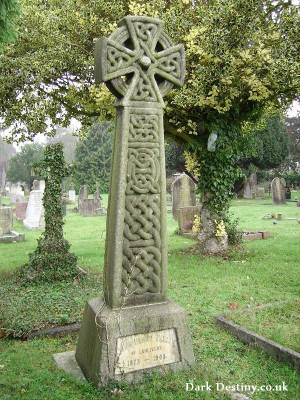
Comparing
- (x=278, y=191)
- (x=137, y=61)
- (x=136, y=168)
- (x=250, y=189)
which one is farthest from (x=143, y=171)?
(x=250, y=189)

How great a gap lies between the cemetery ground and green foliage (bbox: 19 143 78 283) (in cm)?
32

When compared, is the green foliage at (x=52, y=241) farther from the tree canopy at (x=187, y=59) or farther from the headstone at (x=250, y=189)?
the headstone at (x=250, y=189)

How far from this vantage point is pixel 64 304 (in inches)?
228

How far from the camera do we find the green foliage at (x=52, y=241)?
7.29 meters

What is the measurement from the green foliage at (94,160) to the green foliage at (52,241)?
32674 mm

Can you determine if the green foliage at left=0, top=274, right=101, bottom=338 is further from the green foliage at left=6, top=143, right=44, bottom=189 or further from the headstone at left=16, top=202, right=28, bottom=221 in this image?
the green foliage at left=6, top=143, right=44, bottom=189

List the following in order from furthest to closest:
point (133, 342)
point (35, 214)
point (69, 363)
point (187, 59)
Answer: point (35, 214), point (187, 59), point (69, 363), point (133, 342)

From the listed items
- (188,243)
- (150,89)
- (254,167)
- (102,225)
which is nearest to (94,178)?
(254,167)

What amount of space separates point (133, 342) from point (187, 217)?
9717mm

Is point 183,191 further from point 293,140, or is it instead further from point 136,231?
point 293,140

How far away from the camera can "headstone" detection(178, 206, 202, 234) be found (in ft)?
42.2

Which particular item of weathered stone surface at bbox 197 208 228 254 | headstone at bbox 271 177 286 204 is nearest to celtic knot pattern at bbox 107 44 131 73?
weathered stone surface at bbox 197 208 228 254

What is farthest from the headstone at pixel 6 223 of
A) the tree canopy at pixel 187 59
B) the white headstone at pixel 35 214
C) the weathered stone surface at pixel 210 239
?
the weathered stone surface at pixel 210 239

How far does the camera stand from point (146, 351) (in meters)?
3.50
